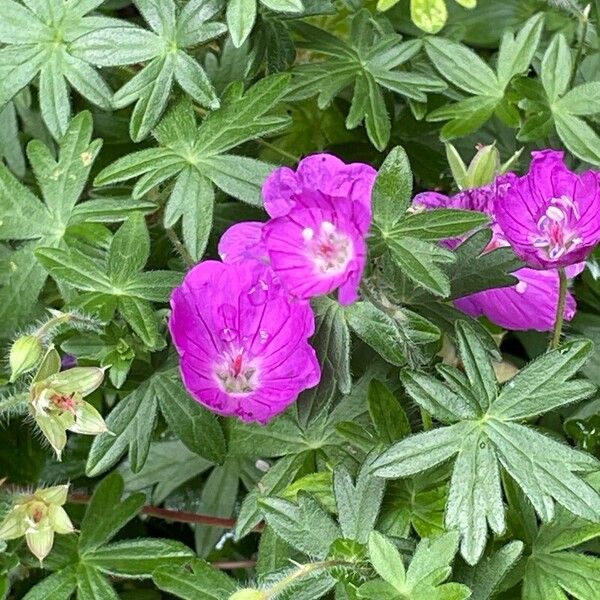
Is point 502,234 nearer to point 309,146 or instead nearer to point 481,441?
point 481,441

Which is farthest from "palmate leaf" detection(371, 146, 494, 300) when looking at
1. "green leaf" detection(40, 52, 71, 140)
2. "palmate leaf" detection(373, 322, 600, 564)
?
"green leaf" detection(40, 52, 71, 140)

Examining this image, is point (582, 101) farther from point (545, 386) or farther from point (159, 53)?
point (159, 53)

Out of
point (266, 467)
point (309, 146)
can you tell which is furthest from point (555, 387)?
point (309, 146)

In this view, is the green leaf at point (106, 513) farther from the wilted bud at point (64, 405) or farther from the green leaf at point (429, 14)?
the green leaf at point (429, 14)

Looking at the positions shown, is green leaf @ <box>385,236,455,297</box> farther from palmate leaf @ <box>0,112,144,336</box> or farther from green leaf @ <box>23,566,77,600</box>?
green leaf @ <box>23,566,77,600</box>

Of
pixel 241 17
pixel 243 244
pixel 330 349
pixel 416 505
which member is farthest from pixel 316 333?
pixel 241 17
